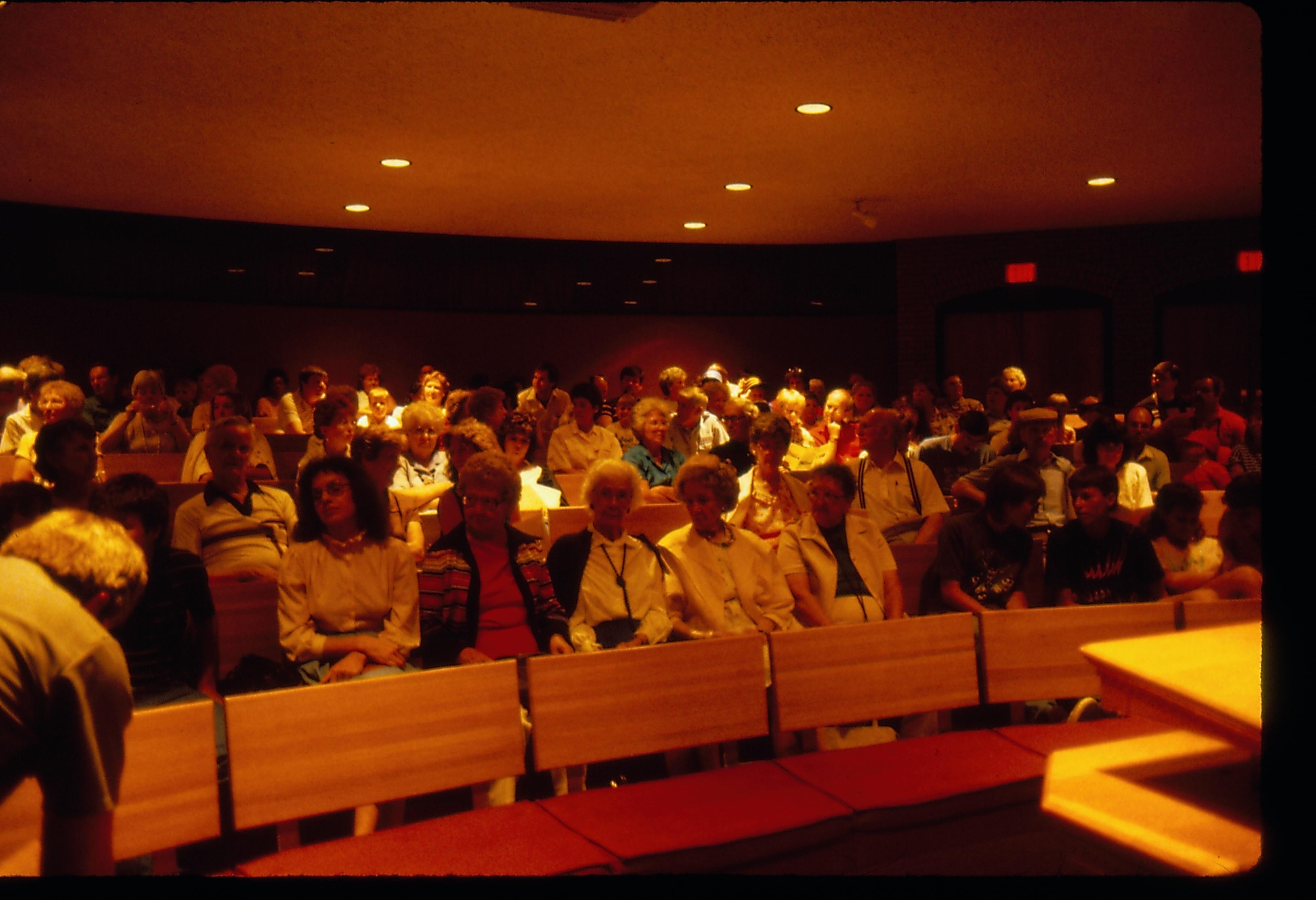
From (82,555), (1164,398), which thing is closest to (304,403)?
(1164,398)

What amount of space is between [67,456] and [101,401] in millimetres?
5502

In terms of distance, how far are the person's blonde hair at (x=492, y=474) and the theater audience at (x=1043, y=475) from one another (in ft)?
9.12

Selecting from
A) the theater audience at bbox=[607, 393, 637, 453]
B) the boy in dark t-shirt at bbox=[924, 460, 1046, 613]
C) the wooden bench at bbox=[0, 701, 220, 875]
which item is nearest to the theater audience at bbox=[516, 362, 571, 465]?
the theater audience at bbox=[607, 393, 637, 453]

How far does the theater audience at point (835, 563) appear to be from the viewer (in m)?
3.93

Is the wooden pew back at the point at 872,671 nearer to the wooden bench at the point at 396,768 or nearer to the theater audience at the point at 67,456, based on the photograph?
the wooden bench at the point at 396,768

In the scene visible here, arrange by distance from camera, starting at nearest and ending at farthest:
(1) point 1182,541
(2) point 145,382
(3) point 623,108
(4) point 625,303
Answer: (1) point 1182,541
(3) point 623,108
(2) point 145,382
(4) point 625,303

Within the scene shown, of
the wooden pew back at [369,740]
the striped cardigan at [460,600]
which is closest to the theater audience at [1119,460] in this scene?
the striped cardigan at [460,600]

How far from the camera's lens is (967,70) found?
5.26 meters

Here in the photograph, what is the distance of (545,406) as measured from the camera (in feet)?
29.3

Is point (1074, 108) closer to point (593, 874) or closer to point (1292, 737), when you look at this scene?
point (1292, 737)

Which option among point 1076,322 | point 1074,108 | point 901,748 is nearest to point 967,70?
point 1074,108

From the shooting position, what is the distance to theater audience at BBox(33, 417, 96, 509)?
141 inches

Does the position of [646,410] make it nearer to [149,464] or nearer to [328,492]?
[149,464]

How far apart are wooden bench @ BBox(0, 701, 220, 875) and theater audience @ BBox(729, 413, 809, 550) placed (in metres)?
2.75
